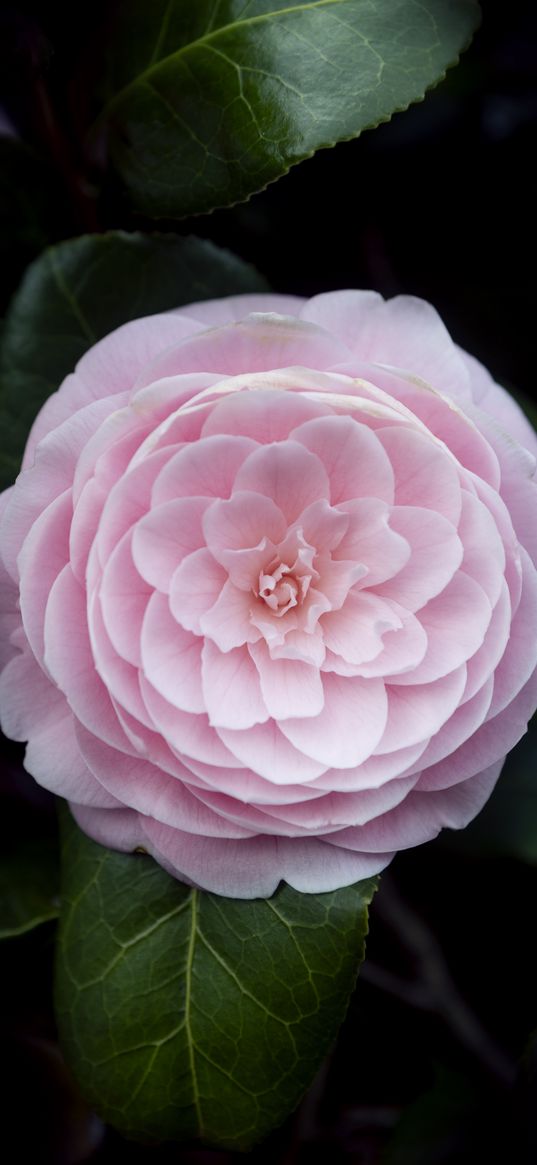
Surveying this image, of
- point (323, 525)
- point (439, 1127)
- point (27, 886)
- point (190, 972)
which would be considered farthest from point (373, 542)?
point (439, 1127)

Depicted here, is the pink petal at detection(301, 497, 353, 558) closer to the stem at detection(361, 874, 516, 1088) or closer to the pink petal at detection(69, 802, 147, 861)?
the pink petal at detection(69, 802, 147, 861)

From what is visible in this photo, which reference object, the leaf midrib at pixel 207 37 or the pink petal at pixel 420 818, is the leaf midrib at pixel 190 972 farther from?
the leaf midrib at pixel 207 37

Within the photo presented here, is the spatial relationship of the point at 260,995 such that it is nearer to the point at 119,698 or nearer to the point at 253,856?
the point at 253,856

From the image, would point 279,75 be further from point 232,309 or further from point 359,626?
point 359,626

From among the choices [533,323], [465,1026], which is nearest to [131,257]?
[533,323]

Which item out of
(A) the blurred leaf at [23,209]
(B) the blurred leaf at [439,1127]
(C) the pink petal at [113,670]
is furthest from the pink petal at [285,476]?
(B) the blurred leaf at [439,1127]

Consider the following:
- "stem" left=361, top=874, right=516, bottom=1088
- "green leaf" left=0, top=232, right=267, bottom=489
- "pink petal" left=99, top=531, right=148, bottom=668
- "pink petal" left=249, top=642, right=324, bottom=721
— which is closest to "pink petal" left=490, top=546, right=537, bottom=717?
"pink petal" left=249, top=642, right=324, bottom=721
